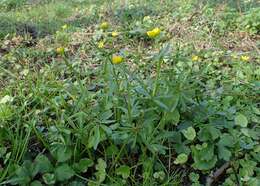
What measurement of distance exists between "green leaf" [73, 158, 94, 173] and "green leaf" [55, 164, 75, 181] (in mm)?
34

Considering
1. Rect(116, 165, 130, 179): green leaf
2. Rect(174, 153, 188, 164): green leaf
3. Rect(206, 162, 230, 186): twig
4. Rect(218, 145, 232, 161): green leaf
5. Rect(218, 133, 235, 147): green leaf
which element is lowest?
Rect(206, 162, 230, 186): twig

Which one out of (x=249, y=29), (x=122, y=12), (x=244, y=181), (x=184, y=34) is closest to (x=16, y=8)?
(x=122, y=12)

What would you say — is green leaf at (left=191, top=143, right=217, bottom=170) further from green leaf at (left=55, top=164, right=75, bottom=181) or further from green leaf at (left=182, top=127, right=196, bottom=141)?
green leaf at (left=55, top=164, right=75, bottom=181)

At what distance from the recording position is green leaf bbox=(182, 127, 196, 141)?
1.88 m

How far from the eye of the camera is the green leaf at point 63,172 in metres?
1.80

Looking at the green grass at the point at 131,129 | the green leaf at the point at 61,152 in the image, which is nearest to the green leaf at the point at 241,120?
the green grass at the point at 131,129

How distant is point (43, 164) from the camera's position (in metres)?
1.82

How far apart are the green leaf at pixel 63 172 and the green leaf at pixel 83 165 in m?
0.03

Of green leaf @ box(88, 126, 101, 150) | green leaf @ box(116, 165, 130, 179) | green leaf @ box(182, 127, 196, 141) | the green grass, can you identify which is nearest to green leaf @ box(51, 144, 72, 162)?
the green grass

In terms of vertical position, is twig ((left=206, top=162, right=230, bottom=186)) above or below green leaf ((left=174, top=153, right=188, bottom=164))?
below

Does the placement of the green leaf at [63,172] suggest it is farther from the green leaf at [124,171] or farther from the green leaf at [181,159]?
the green leaf at [181,159]

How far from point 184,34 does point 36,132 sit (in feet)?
6.29

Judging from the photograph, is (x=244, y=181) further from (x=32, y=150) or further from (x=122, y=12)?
(x=122, y=12)

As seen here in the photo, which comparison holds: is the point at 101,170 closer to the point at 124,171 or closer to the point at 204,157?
the point at 124,171
